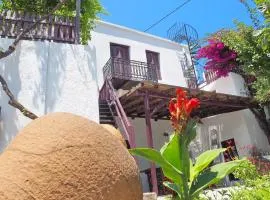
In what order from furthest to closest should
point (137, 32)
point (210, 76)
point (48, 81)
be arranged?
point (137, 32) → point (210, 76) → point (48, 81)

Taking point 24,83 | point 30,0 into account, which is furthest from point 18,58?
point 30,0

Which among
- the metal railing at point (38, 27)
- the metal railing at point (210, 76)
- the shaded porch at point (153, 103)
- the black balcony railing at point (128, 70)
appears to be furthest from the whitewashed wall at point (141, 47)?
the metal railing at point (38, 27)

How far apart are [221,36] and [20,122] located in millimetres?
9069

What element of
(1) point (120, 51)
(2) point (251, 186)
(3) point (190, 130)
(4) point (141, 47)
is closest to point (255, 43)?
(2) point (251, 186)

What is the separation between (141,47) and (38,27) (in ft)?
26.4

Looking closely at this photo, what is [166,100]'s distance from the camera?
1178 centimetres

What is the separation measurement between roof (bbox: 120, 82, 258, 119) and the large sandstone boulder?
7.62m

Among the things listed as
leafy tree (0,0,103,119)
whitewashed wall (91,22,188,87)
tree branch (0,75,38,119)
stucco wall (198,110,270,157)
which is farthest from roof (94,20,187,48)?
tree branch (0,75,38,119)

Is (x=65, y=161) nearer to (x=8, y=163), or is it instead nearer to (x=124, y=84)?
(x=8, y=163)

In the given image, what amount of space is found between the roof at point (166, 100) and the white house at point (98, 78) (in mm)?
402

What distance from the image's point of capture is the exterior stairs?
1048 centimetres

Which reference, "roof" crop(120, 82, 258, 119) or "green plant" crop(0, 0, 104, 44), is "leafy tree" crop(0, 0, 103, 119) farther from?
"roof" crop(120, 82, 258, 119)

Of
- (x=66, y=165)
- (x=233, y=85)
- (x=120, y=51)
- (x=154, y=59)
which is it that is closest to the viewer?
(x=66, y=165)

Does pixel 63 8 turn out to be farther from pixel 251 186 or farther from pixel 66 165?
pixel 66 165
